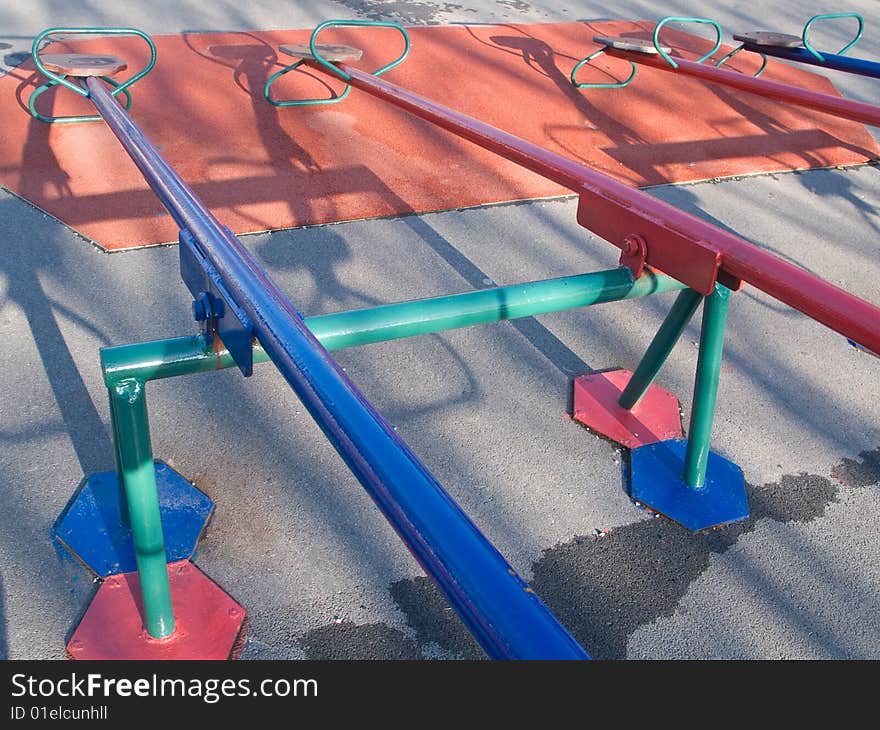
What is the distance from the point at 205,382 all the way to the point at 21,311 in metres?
0.89

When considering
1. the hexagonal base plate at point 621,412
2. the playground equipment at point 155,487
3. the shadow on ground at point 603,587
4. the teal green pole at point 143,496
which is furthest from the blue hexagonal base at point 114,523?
the hexagonal base plate at point 621,412

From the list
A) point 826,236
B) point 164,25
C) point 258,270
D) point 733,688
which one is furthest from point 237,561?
point 164,25

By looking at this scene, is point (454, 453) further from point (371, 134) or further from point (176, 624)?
point (371, 134)

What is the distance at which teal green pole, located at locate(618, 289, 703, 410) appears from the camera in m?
2.54

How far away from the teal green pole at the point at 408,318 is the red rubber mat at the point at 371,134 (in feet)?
7.51

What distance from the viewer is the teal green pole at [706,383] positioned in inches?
94.9

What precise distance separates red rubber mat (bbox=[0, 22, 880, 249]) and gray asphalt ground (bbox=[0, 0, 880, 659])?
34cm

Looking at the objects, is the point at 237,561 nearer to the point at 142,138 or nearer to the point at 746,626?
the point at 142,138

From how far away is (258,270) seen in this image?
1.50m

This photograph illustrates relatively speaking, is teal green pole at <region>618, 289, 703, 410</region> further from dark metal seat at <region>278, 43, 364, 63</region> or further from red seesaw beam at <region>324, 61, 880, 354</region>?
dark metal seat at <region>278, 43, 364, 63</region>

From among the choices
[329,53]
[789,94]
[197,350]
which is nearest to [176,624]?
[197,350]

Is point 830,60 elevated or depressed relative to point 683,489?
elevated

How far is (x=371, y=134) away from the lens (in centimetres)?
521

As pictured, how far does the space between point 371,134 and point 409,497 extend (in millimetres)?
4616
